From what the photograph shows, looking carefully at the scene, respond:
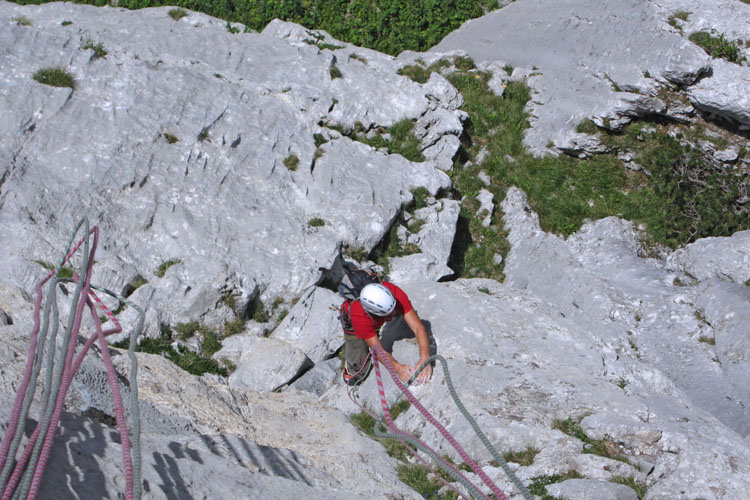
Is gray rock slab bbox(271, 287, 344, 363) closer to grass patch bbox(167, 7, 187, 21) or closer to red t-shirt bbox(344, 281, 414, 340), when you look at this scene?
red t-shirt bbox(344, 281, 414, 340)

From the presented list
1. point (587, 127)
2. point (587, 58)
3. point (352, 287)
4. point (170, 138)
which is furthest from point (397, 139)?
point (352, 287)

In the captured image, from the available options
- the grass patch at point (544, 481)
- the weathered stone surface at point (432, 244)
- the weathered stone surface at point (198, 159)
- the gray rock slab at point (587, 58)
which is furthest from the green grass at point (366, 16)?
the grass patch at point (544, 481)

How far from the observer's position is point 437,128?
1394 cm

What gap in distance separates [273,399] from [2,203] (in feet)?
19.5

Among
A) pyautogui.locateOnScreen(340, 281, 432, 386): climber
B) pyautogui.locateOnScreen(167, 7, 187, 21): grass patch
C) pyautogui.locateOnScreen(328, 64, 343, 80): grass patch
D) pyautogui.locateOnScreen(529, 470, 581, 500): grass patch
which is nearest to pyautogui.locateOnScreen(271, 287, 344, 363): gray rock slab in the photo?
pyautogui.locateOnScreen(340, 281, 432, 386): climber

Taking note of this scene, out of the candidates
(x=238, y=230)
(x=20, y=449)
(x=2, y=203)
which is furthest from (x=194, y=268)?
(x=20, y=449)

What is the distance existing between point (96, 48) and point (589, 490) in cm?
1285

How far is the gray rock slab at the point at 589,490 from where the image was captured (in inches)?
239

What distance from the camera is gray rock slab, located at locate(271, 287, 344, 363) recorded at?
977 cm

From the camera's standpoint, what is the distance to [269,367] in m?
9.15

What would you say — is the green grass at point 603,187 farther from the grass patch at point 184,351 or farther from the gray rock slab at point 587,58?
the grass patch at point 184,351

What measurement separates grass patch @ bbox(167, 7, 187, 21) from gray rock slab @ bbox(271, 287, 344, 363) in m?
9.40

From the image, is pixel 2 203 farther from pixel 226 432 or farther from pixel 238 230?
pixel 226 432

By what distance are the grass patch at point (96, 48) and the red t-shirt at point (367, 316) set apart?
8.92 metres
